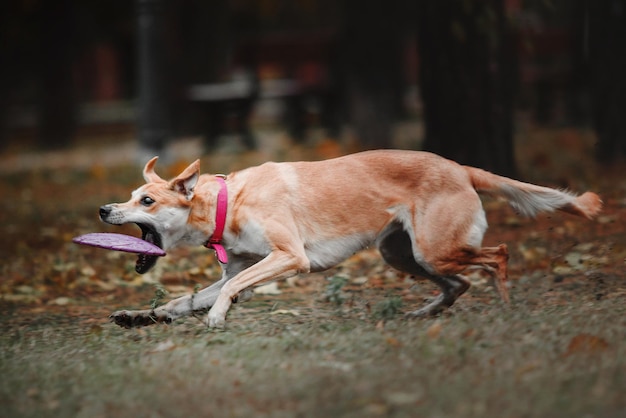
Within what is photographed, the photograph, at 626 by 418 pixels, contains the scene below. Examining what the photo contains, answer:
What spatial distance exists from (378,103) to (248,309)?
1032 centimetres

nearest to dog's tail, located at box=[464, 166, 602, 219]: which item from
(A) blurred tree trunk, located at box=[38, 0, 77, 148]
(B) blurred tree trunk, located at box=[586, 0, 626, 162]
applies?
(B) blurred tree trunk, located at box=[586, 0, 626, 162]

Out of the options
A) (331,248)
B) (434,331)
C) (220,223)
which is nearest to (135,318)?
(220,223)

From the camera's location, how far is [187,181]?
6551 mm

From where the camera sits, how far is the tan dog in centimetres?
652

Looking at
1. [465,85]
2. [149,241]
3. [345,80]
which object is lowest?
[345,80]

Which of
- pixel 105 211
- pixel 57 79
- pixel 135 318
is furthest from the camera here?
pixel 57 79

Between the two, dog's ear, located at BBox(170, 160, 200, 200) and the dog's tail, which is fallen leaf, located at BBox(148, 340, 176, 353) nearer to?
dog's ear, located at BBox(170, 160, 200, 200)

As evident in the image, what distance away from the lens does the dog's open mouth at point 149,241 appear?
6617 mm

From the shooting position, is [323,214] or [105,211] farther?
[323,214]

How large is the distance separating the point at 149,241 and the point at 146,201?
0.28m

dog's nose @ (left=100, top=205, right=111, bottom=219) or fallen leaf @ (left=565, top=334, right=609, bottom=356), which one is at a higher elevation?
dog's nose @ (left=100, top=205, right=111, bottom=219)

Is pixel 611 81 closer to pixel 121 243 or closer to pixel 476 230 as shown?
pixel 476 230

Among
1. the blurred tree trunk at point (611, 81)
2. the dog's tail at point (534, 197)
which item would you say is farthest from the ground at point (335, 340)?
the blurred tree trunk at point (611, 81)

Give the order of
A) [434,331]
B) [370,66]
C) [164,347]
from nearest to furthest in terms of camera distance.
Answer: [434,331], [164,347], [370,66]
